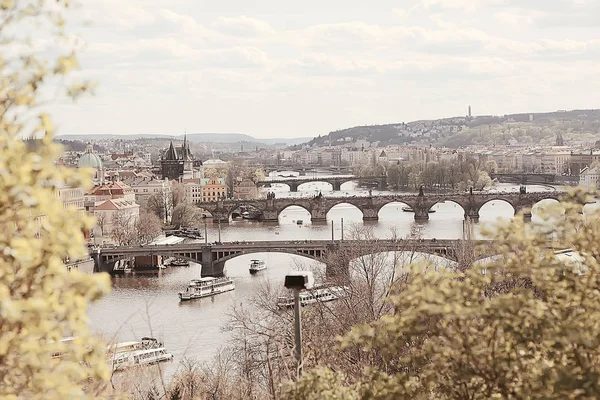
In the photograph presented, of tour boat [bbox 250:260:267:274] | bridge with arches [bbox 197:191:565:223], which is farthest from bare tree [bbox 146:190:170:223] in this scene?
tour boat [bbox 250:260:267:274]

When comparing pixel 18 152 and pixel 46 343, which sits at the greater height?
pixel 18 152

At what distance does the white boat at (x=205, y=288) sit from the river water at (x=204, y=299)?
18 centimetres

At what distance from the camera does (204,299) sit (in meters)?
18.2

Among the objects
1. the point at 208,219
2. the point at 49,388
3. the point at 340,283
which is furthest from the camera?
the point at 208,219

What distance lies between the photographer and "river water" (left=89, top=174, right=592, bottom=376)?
13.8m

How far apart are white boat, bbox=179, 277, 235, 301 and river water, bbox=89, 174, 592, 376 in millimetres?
184

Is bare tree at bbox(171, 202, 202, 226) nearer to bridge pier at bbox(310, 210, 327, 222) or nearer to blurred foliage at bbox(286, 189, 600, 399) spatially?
bridge pier at bbox(310, 210, 327, 222)

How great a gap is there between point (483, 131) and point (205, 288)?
115m

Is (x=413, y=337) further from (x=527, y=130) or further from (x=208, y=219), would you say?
(x=527, y=130)

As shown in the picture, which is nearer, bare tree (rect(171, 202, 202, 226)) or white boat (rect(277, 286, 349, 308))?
white boat (rect(277, 286, 349, 308))

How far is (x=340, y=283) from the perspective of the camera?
12234 mm

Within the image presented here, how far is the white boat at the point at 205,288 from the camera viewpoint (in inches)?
717

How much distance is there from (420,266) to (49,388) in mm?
1169

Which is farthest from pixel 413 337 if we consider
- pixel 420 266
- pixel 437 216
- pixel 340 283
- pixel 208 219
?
pixel 208 219
